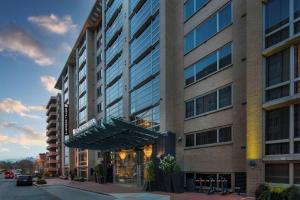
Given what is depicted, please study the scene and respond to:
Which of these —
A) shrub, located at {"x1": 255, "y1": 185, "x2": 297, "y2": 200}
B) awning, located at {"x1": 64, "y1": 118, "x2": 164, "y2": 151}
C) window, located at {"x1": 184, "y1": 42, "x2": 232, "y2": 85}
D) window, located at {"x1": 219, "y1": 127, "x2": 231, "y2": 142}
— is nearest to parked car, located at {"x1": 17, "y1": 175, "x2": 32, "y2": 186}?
awning, located at {"x1": 64, "y1": 118, "x2": 164, "y2": 151}

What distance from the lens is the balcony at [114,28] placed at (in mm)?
47612

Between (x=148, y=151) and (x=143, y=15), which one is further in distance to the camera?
(x=143, y=15)

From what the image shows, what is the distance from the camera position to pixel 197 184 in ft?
92.5

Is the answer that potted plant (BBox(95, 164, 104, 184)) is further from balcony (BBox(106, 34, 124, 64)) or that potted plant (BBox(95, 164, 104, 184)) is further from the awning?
balcony (BBox(106, 34, 124, 64))

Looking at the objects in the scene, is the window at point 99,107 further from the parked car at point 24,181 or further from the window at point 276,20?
the window at point 276,20

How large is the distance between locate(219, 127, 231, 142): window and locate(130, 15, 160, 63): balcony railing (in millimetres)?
12350

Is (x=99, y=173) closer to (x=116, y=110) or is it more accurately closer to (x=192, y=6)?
(x=116, y=110)

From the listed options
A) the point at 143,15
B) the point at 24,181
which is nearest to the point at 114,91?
the point at 143,15

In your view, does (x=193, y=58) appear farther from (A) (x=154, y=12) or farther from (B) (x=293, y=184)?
(B) (x=293, y=184)

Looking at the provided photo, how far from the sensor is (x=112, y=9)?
52.0 metres

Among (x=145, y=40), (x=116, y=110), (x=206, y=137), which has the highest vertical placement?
(x=145, y=40)

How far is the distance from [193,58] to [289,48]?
12782mm

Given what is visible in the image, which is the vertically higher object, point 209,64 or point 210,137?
point 209,64

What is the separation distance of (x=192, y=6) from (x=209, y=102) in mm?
8411
